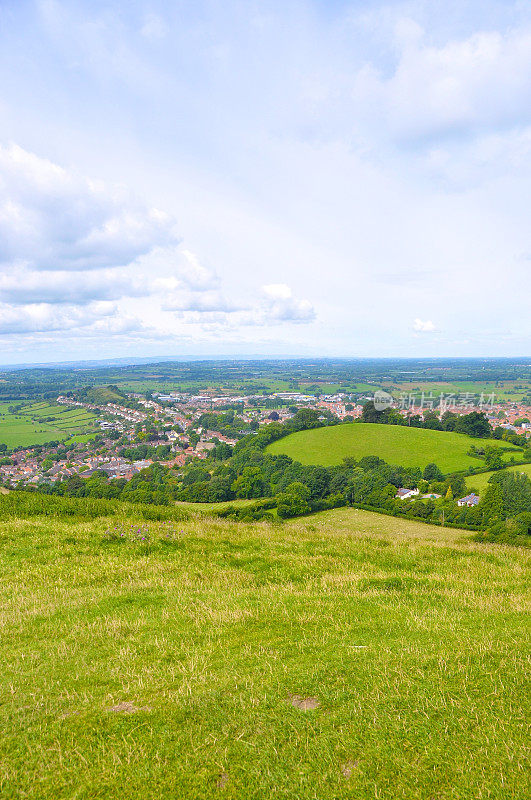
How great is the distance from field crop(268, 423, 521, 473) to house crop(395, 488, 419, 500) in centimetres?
1145

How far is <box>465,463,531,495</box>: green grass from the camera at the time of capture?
56.0 meters

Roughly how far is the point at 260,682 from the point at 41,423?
506 ft

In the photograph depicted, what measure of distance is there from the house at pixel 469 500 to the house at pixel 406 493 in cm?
664

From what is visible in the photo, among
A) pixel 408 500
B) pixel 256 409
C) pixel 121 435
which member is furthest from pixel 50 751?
pixel 256 409

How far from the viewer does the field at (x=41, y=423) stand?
371ft

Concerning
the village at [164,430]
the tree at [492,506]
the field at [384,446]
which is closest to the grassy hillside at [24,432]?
the village at [164,430]

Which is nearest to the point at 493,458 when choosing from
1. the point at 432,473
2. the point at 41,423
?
the point at 432,473

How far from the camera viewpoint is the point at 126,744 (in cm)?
433

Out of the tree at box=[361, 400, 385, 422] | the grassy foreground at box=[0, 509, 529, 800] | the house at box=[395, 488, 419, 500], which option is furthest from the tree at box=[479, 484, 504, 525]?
the tree at box=[361, 400, 385, 422]

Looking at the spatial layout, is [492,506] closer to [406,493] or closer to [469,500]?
[469,500]

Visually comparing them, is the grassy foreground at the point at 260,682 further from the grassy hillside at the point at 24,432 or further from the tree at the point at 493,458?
the grassy hillside at the point at 24,432

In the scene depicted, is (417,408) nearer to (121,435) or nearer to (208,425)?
(208,425)

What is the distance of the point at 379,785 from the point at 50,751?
3.60 m

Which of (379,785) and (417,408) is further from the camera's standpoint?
(417,408)
